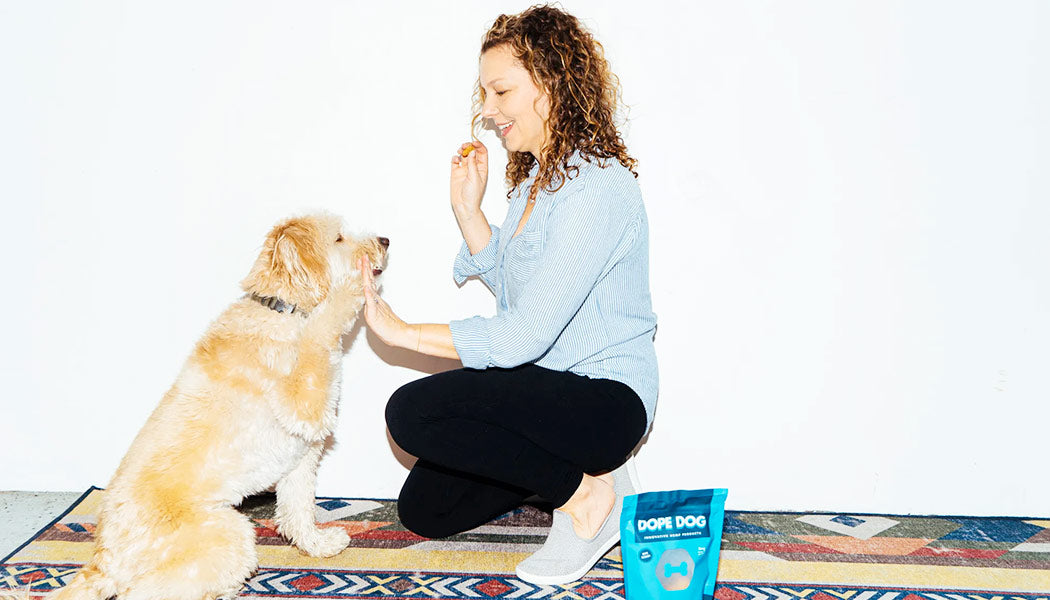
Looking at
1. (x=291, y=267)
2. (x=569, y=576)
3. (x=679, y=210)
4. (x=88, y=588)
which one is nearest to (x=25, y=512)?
(x=88, y=588)

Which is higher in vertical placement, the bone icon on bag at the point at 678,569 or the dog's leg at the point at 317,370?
the dog's leg at the point at 317,370

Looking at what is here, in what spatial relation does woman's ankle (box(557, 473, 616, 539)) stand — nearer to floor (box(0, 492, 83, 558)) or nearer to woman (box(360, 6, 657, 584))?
woman (box(360, 6, 657, 584))

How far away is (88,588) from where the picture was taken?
76.8 inches

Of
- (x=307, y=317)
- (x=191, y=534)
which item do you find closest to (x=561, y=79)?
(x=307, y=317)

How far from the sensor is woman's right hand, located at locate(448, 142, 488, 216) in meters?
2.61

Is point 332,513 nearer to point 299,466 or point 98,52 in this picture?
point 299,466

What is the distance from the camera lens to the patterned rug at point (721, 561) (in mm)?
2291

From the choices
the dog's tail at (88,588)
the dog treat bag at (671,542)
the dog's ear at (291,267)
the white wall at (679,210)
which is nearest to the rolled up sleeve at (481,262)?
the white wall at (679,210)

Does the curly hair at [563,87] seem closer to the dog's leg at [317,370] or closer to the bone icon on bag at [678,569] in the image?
the dog's leg at [317,370]

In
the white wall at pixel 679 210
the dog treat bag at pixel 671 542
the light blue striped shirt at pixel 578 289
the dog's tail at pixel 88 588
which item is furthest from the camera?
the white wall at pixel 679 210

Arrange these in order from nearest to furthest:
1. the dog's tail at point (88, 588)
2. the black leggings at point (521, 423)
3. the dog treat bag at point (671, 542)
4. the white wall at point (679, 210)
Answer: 1. the dog's tail at point (88, 588)
2. the dog treat bag at point (671, 542)
3. the black leggings at point (521, 423)
4. the white wall at point (679, 210)

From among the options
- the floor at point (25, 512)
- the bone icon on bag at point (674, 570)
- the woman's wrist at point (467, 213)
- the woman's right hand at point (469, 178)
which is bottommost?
the floor at point (25, 512)

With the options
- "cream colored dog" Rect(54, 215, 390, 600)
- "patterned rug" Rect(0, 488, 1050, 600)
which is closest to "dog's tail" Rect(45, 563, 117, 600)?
"cream colored dog" Rect(54, 215, 390, 600)

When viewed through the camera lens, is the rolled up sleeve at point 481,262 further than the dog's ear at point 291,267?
Yes
